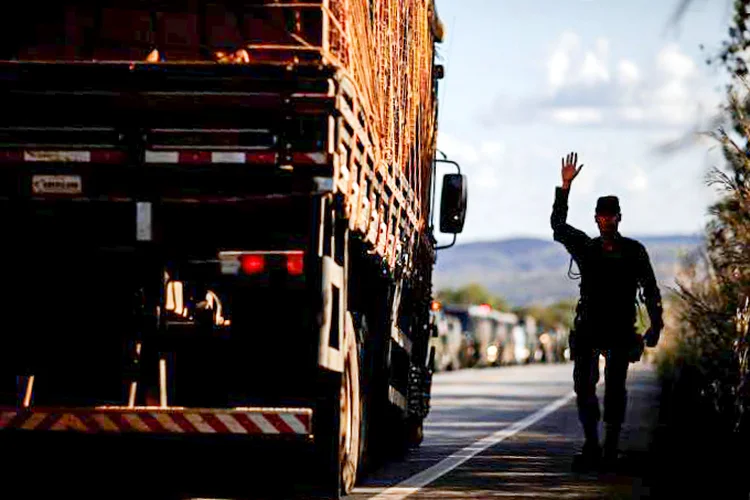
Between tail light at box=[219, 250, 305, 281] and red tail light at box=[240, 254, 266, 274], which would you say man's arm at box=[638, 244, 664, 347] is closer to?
tail light at box=[219, 250, 305, 281]

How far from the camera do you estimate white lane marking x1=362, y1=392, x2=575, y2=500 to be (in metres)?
14.8

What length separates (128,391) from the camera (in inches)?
522

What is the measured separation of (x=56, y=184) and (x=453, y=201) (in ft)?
24.5

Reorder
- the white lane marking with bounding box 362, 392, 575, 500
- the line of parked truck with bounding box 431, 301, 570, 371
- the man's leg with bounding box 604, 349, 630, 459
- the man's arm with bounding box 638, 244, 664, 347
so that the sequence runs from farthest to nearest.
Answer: the line of parked truck with bounding box 431, 301, 570, 371
the man's leg with bounding box 604, 349, 630, 459
the man's arm with bounding box 638, 244, 664, 347
the white lane marking with bounding box 362, 392, 575, 500

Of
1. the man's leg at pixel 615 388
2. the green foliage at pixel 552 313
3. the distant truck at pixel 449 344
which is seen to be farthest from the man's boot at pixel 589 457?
the green foliage at pixel 552 313

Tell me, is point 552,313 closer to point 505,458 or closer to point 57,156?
point 505,458

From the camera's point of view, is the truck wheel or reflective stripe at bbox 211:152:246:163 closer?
reflective stripe at bbox 211:152:246:163

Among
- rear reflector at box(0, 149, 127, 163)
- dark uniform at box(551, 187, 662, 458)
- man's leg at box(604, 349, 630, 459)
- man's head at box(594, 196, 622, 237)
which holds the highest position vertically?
rear reflector at box(0, 149, 127, 163)

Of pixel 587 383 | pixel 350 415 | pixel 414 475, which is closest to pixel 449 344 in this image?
pixel 587 383

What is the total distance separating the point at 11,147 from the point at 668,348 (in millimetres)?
37387

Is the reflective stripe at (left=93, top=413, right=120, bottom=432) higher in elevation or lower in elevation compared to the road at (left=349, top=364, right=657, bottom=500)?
higher

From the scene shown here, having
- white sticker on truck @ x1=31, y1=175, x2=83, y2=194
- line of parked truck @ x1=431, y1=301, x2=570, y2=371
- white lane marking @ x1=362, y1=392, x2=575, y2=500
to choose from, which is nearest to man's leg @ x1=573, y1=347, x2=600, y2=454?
white lane marking @ x1=362, y1=392, x2=575, y2=500

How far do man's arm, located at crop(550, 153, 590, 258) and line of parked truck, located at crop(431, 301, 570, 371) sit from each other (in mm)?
42536

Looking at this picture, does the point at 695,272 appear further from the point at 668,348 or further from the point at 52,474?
the point at 52,474
